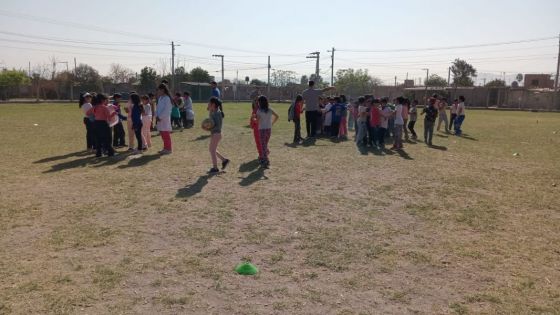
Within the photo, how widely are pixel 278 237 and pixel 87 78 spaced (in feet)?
196

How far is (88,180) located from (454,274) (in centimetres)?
721

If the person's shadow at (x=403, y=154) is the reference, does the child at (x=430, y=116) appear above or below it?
above

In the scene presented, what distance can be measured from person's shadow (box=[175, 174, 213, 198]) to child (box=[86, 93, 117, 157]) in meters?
3.65

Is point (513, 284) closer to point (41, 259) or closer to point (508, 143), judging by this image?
point (41, 259)

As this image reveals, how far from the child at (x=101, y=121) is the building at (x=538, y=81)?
69.5 m

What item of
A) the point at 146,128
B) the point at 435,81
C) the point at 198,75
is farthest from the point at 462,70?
the point at 146,128

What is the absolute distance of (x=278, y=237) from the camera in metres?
5.72

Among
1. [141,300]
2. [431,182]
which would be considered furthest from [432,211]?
[141,300]

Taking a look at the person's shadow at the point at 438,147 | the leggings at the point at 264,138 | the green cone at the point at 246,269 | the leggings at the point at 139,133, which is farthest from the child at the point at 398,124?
the green cone at the point at 246,269

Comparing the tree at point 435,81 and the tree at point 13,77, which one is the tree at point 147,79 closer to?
the tree at point 13,77

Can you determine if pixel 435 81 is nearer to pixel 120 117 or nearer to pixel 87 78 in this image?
pixel 87 78

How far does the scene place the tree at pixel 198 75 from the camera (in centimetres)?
6669

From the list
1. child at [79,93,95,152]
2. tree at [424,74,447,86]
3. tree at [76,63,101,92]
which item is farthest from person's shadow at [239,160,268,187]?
tree at [424,74,447,86]

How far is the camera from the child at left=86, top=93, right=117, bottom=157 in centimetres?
1093
